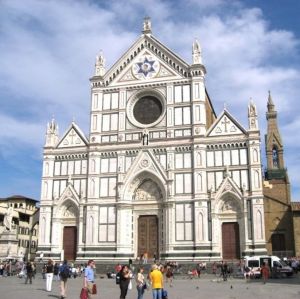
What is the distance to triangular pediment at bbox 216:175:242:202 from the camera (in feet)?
123

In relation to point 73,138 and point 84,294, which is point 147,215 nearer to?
point 73,138

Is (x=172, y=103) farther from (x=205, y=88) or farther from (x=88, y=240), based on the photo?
(x=88, y=240)

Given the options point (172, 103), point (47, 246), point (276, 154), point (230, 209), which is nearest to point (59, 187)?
point (47, 246)

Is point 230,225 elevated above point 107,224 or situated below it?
below

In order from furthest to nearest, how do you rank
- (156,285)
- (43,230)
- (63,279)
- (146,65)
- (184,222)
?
(146,65)
(43,230)
(184,222)
(63,279)
(156,285)

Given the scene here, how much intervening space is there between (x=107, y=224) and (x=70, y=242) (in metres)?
4.19

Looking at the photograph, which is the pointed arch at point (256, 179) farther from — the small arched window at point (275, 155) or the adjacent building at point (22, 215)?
the adjacent building at point (22, 215)

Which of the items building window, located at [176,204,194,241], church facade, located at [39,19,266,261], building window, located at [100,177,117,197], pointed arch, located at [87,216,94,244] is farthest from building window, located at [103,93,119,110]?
building window, located at [176,204,194,241]

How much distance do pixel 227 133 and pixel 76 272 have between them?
56.9 ft

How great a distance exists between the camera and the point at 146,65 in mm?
43375

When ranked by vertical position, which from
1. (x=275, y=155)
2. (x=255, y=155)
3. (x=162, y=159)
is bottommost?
(x=255, y=155)

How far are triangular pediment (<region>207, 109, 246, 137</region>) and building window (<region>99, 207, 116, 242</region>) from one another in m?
11.3

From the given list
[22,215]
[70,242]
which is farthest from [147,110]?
[22,215]

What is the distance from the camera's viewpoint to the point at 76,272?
3566 centimetres
